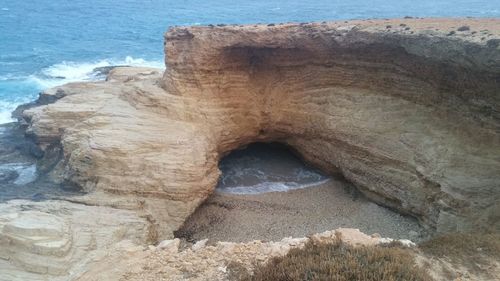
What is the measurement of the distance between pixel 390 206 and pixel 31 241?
12190mm

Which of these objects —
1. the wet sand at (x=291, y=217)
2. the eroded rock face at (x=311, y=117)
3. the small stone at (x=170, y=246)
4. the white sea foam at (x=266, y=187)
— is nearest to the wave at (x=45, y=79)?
the eroded rock face at (x=311, y=117)

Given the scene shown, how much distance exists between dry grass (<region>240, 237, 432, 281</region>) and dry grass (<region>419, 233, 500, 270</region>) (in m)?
1.02

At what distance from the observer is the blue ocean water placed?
3734 centimetres

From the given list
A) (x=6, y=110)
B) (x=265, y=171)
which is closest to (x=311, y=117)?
(x=265, y=171)

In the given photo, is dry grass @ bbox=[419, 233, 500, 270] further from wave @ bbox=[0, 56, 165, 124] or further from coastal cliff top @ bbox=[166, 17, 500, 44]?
wave @ bbox=[0, 56, 165, 124]

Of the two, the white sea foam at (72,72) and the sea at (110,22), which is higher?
the sea at (110,22)

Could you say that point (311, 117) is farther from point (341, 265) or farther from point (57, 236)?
point (341, 265)

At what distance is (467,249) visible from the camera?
9664mm

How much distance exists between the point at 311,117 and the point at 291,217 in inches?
170

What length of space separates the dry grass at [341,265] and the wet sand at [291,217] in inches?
290

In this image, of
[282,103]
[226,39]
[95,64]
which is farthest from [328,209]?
[95,64]

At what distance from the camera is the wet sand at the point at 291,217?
53.2 feet

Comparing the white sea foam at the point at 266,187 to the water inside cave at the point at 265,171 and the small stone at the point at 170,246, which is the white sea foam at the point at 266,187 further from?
the small stone at the point at 170,246

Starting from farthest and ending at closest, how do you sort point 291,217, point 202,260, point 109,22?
point 109,22, point 291,217, point 202,260
